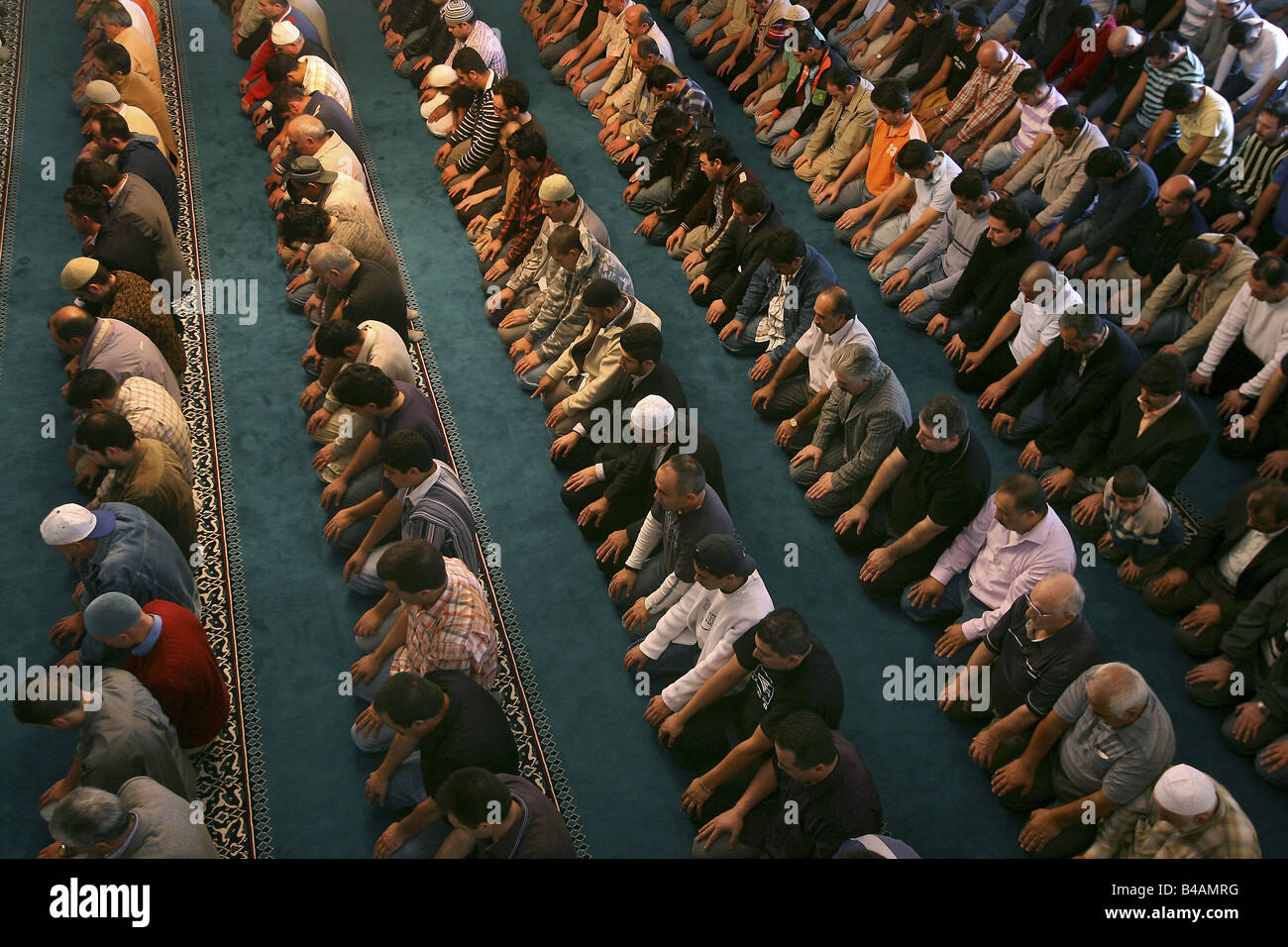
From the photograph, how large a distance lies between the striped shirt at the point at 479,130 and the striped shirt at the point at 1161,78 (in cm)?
443

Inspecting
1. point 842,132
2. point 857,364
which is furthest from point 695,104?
point 857,364

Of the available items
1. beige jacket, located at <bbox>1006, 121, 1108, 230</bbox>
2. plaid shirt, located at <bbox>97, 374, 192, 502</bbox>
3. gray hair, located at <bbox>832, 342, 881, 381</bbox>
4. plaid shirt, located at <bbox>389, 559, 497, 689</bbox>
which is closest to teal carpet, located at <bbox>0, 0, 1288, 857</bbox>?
plaid shirt, located at <bbox>97, 374, 192, 502</bbox>

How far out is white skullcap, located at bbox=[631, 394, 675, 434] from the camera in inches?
216

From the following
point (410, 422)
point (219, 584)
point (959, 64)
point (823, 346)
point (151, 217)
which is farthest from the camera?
point (959, 64)

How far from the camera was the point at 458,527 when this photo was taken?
5246 mm

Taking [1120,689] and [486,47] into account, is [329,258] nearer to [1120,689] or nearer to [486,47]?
[486,47]

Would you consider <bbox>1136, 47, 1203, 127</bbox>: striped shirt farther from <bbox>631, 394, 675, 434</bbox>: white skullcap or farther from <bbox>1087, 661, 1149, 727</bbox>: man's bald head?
<bbox>1087, 661, 1149, 727</bbox>: man's bald head

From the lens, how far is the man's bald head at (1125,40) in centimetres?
830

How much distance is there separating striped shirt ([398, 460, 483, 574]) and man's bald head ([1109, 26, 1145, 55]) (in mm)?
6017

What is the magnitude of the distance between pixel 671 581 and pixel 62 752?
9.10 feet

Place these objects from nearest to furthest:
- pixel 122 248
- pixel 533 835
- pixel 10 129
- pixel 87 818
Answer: pixel 87 818 < pixel 533 835 < pixel 122 248 < pixel 10 129

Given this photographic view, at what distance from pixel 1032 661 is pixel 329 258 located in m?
4.12

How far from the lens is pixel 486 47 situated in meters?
8.68

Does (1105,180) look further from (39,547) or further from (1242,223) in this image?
(39,547)
